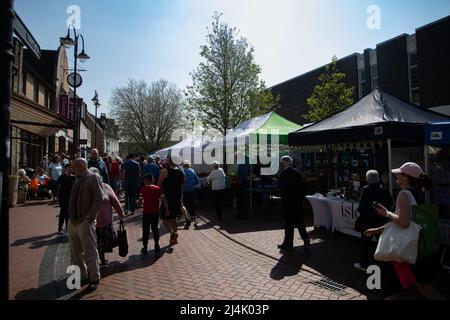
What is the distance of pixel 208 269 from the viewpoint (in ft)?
17.1

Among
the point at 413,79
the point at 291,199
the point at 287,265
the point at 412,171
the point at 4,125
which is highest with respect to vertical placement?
the point at 413,79

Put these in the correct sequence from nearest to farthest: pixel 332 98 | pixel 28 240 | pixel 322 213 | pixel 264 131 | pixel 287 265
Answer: pixel 287 265 → pixel 28 240 → pixel 322 213 → pixel 264 131 → pixel 332 98

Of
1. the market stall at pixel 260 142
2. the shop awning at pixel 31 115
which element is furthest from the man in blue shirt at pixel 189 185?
the shop awning at pixel 31 115

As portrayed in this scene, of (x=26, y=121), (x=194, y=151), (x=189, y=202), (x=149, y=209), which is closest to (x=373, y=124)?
(x=149, y=209)

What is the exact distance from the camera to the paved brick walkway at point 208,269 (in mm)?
4242

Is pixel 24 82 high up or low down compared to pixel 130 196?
up

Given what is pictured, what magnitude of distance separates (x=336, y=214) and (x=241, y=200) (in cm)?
322

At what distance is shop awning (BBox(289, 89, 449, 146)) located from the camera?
241 inches

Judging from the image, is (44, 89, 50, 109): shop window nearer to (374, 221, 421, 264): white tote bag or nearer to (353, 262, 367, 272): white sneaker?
(353, 262, 367, 272): white sneaker

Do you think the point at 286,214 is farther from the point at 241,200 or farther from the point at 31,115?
the point at 31,115

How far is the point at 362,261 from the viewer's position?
16.6 ft
